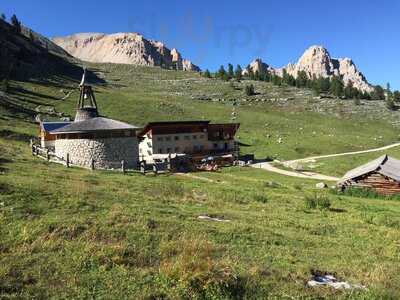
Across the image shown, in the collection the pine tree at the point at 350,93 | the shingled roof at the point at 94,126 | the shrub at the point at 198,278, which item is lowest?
the shrub at the point at 198,278

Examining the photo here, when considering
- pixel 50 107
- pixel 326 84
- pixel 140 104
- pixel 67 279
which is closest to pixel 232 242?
pixel 67 279

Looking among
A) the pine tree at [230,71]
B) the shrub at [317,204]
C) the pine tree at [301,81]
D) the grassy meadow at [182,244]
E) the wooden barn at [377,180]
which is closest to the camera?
the grassy meadow at [182,244]

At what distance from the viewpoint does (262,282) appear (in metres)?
11.2

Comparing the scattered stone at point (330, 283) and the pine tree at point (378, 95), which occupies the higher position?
the pine tree at point (378, 95)

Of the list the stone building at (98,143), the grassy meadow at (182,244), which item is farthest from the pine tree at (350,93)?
the grassy meadow at (182,244)

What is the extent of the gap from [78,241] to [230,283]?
17.5ft

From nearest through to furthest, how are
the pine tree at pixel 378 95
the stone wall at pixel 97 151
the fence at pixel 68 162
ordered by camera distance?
Result: the fence at pixel 68 162 < the stone wall at pixel 97 151 < the pine tree at pixel 378 95

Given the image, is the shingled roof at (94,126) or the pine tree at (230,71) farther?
the pine tree at (230,71)

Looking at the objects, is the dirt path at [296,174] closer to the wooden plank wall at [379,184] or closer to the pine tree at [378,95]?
the wooden plank wall at [379,184]

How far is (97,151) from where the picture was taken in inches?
1976

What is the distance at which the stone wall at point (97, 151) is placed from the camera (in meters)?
50.0

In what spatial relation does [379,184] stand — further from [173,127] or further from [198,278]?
[198,278]

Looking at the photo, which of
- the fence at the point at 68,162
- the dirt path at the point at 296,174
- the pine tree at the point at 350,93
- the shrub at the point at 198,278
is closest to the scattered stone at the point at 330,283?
the shrub at the point at 198,278

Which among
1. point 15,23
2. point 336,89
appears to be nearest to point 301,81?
point 336,89
